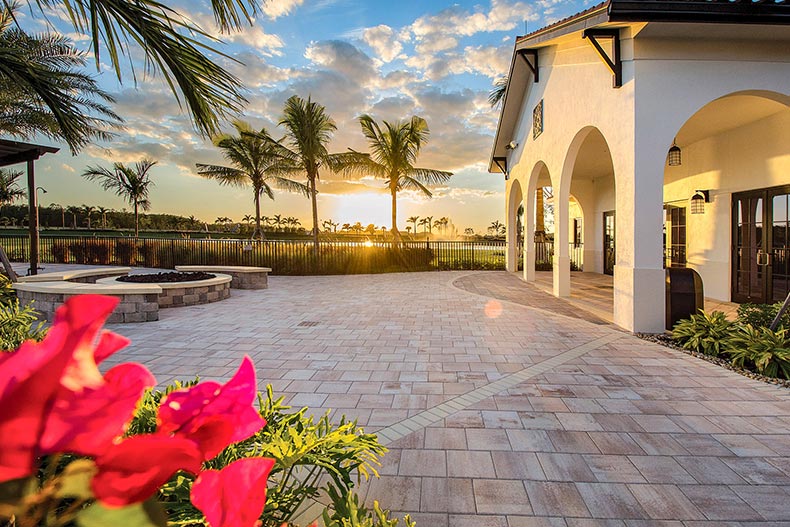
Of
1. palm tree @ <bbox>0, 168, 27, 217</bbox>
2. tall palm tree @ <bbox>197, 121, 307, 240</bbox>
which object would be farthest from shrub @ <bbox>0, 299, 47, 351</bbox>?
palm tree @ <bbox>0, 168, 27, 217</bbox>

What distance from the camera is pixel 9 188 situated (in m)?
21.8

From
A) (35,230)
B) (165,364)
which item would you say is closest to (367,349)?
(165,364)

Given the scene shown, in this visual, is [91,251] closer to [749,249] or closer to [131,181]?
[131,181]

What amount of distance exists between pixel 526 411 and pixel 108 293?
7.13 m

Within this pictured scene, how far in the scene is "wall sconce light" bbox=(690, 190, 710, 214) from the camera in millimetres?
9171

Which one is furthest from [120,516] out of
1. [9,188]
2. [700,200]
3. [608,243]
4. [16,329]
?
[9,188]

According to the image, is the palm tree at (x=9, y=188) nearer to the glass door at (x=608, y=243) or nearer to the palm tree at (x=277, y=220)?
the glass door at (x=608, y=243)

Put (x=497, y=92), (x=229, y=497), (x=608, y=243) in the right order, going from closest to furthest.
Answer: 1. (x=229, y=497)
2. (x=608, y=243)
3. (x=497, y=92)

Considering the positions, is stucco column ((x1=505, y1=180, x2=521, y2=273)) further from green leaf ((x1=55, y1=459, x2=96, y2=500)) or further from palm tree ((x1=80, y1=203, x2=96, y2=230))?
palm tree ((x1=80, y1=203, x2=96, y2=230))

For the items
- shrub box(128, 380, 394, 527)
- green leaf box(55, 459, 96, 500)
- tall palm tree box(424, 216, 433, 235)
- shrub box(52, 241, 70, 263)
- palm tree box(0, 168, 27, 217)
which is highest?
tall palm tree box(424, 216, 433, 235)

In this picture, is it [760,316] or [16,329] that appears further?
[760,316]

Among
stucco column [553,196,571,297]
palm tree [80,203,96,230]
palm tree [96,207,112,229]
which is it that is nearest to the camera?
stucco column [553,196,571,297]

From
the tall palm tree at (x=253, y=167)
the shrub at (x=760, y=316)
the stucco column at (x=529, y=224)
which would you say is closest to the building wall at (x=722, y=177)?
the shrub at (x=760, y=316)

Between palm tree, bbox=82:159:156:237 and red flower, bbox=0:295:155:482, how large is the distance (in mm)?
25935
